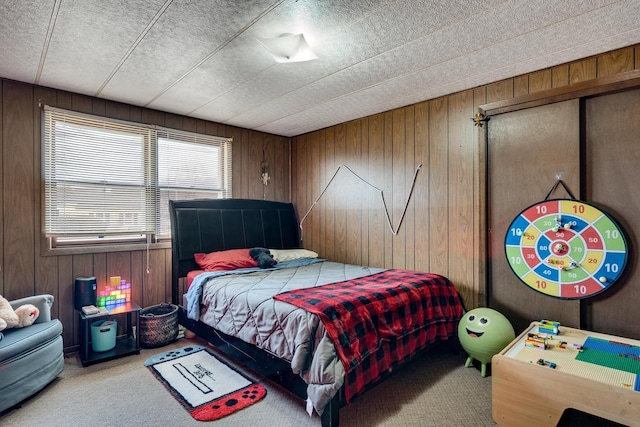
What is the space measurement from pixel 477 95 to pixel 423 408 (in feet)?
8.09

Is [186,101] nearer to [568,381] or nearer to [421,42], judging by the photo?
[421,42]

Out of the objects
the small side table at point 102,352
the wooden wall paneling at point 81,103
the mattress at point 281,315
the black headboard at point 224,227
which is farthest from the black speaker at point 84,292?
the wooden wall paneling at point 81,103

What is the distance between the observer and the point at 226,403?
215cm

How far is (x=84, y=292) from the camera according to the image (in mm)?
2906

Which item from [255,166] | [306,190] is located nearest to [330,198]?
[306,190]

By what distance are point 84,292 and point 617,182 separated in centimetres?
417

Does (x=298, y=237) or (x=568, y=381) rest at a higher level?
(x=298, y=237)

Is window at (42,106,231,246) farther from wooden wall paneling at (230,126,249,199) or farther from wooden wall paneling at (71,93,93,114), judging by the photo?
wooden wall paneling at (230,126,249,199)

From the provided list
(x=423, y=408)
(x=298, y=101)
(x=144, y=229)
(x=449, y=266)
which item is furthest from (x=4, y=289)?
(x=449, y=266)

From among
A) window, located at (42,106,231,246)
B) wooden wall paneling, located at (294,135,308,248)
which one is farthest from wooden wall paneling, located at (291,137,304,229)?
window, located at (42,106,231,246)

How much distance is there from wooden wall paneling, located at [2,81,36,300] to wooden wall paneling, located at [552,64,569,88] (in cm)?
414

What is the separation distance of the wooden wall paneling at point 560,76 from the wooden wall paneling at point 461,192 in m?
0.60

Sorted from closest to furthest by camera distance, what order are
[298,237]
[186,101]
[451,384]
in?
[451,384]
[186,101]
[298,237]

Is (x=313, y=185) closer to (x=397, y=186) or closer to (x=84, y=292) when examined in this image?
(x=397, y=186)
